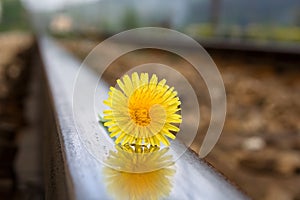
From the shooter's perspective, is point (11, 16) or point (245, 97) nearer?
point (245, 97)

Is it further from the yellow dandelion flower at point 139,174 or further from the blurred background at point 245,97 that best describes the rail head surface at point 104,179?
the blurred background at point 245,97

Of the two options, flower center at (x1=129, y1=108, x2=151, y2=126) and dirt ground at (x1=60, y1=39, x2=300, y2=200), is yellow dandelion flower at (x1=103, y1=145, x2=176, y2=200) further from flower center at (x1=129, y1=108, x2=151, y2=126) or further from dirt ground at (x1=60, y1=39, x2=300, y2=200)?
dirt ground at (x1=60, y1=39, x2=300, y2=200)

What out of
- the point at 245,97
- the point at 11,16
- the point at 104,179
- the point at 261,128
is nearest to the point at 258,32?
the point at 245,97

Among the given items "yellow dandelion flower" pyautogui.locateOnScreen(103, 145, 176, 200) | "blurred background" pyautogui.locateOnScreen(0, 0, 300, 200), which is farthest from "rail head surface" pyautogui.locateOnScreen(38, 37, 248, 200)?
"blurred background" pyautogui.locateOnScreen(0, 0, 300, 200)

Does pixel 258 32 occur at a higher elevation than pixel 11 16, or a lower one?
lower

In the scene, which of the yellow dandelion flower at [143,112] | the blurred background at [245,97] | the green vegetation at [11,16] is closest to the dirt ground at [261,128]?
the blurred background at [245,97]

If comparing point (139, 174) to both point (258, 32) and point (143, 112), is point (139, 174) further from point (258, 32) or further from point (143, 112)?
point (258, 32)
